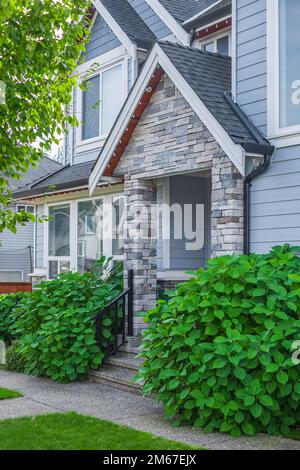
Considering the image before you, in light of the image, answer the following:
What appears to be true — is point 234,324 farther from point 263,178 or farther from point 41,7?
point 41,7

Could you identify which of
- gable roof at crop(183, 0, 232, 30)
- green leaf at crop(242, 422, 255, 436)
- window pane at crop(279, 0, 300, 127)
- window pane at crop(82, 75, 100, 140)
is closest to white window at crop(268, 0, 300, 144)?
window pane at crop(279, 0, 300, 127)

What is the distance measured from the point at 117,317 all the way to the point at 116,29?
649cm

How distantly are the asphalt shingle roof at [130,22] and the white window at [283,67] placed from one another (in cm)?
488

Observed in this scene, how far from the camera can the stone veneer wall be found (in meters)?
7.91

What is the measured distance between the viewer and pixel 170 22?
12.2 m

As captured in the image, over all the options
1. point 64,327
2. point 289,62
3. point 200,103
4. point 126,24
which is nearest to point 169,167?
point 200,103

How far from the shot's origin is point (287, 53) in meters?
7.83

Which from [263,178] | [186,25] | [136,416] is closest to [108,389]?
[136,416]

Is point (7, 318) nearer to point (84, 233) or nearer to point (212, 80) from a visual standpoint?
point (84, 233)

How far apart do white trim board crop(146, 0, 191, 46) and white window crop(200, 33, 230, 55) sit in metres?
0.33

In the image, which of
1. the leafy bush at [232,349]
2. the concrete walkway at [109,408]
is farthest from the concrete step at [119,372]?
the leafy bush at [232,349]

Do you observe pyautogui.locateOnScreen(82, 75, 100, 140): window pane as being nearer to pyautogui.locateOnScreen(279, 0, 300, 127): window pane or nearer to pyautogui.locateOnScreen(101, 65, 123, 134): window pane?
pyautogui.locateOnScreen(101, 65, 123, 134): window pane

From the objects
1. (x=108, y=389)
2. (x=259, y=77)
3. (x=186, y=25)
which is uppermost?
(x=186, y=25)

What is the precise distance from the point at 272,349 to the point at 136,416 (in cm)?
183
